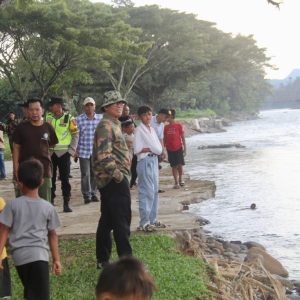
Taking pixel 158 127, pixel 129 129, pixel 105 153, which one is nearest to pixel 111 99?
pixel 105 153

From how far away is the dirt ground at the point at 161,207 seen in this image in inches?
274

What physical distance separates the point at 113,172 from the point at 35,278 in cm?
148

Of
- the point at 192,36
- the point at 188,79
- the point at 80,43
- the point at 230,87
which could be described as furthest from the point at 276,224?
the point at 230,87

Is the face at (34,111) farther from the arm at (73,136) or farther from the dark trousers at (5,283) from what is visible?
the arm at (73,136)

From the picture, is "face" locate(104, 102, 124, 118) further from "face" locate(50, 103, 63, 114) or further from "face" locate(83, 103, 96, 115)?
"face" locate(83, 103, 96, 115)

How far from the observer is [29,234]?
→ 3383 mm

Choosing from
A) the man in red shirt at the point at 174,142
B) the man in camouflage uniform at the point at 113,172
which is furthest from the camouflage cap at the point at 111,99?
the man in red shirt at the point at 174,142

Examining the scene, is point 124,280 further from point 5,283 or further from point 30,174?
point 5,283

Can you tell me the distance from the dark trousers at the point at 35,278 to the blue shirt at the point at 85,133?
4776mm

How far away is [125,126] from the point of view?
8812mm

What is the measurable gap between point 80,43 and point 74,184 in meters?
13.3

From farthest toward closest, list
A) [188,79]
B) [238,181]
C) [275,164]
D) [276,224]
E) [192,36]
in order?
[188,79]
[192,36]
[275,164]
[238,181]
[276,224]

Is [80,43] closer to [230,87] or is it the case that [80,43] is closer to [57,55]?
[57,55]

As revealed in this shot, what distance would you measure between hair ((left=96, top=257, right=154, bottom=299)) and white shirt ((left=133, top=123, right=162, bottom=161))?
168 inches
